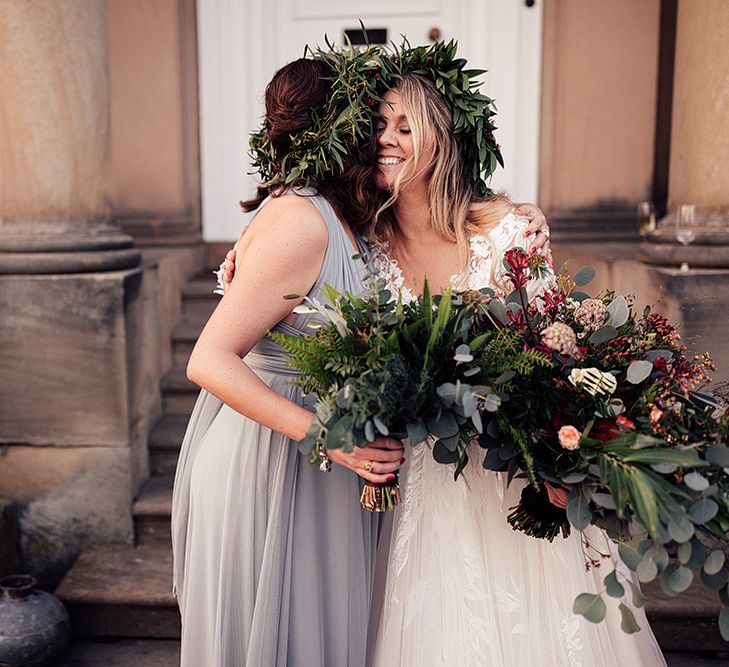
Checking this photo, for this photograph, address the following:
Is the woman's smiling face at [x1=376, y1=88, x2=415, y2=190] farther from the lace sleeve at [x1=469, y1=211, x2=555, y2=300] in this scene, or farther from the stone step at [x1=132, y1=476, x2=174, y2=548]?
the stone step at [x1=132, y1=476, x2=174, y2=548]

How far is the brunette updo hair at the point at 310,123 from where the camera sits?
2320 millimetres

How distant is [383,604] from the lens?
91.3 inches

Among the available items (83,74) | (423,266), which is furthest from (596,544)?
(83,74)

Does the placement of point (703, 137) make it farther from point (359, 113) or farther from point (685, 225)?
point (359, 113)

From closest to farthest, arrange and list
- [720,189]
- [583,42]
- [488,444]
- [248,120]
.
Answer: [488,444]
[720,189]
[583,42]
[248,120]

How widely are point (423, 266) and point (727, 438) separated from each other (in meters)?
1.04

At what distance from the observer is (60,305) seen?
Answer: 3.64m

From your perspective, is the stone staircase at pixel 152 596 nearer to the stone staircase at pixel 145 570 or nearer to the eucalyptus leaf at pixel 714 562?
the stone staircase at pixel 145 570

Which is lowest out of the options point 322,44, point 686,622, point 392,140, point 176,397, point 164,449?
point 686,622

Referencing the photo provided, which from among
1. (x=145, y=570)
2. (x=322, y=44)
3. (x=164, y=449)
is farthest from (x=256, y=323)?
(x=322, y=44)

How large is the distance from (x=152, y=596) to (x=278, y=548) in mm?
1433

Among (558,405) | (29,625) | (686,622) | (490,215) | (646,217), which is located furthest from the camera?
(646,217)

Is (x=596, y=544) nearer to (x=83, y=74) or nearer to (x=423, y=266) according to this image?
(x=423, y=266)

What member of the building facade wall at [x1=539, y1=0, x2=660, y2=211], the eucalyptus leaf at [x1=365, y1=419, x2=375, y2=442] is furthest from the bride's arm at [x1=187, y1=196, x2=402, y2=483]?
the building facade wall at [x1=539, y1=0, x2=660, y2=211]
